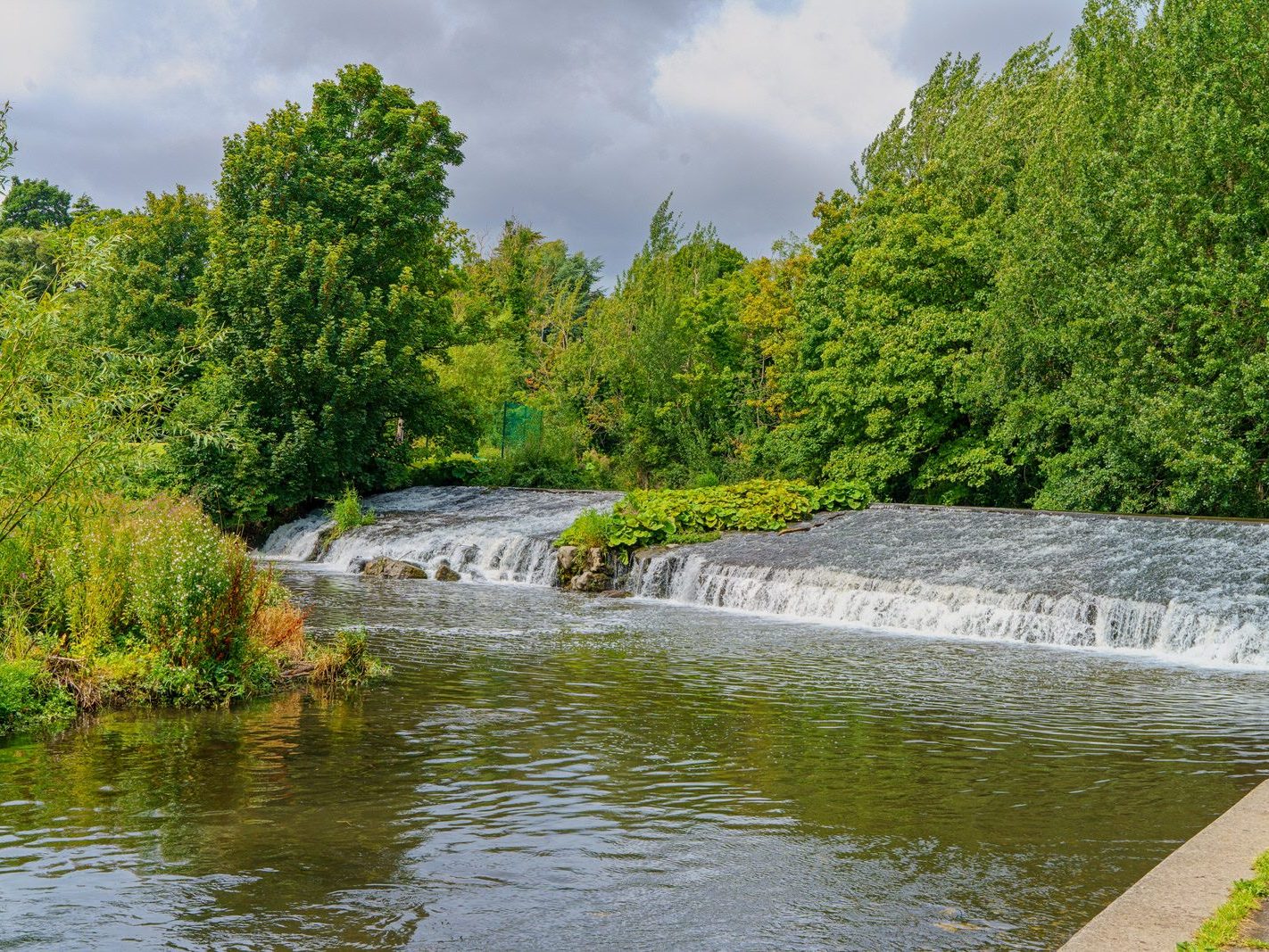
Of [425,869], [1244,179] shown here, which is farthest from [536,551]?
[425,869]

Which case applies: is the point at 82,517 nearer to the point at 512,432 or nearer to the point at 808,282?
the point at 808,282

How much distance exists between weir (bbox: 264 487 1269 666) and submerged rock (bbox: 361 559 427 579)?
933mm

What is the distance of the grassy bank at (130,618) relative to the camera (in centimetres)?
1121

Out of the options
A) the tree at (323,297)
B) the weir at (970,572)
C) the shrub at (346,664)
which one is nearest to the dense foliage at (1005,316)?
the weir at (970,572)

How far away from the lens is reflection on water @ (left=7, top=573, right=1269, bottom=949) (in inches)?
243

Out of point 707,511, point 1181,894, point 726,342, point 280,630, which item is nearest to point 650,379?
point 726,342

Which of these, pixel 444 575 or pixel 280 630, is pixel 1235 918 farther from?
pixel 444 575

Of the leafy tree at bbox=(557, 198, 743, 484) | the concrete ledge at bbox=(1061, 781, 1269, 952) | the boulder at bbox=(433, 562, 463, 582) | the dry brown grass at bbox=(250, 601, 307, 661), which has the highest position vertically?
the leafy tree at bbox=(557, 198, 743, 484)

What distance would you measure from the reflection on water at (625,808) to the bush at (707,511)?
Result: 10787mm

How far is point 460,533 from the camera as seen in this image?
28.7 metres

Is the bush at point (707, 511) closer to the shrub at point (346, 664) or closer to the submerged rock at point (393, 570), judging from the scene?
the submerged rock at point (393, 570)

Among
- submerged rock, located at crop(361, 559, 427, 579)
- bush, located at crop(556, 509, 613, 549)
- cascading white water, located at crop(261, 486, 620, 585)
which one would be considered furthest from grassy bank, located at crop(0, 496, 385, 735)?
cascading white water, located at crop(261, 486, 620, 585)

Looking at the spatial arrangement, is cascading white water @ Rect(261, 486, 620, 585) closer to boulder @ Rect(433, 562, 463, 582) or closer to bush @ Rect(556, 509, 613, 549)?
boulder @ Rect(433, 562, 463, 582)

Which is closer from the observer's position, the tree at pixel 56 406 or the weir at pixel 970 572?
the tree at pixel 56 406
